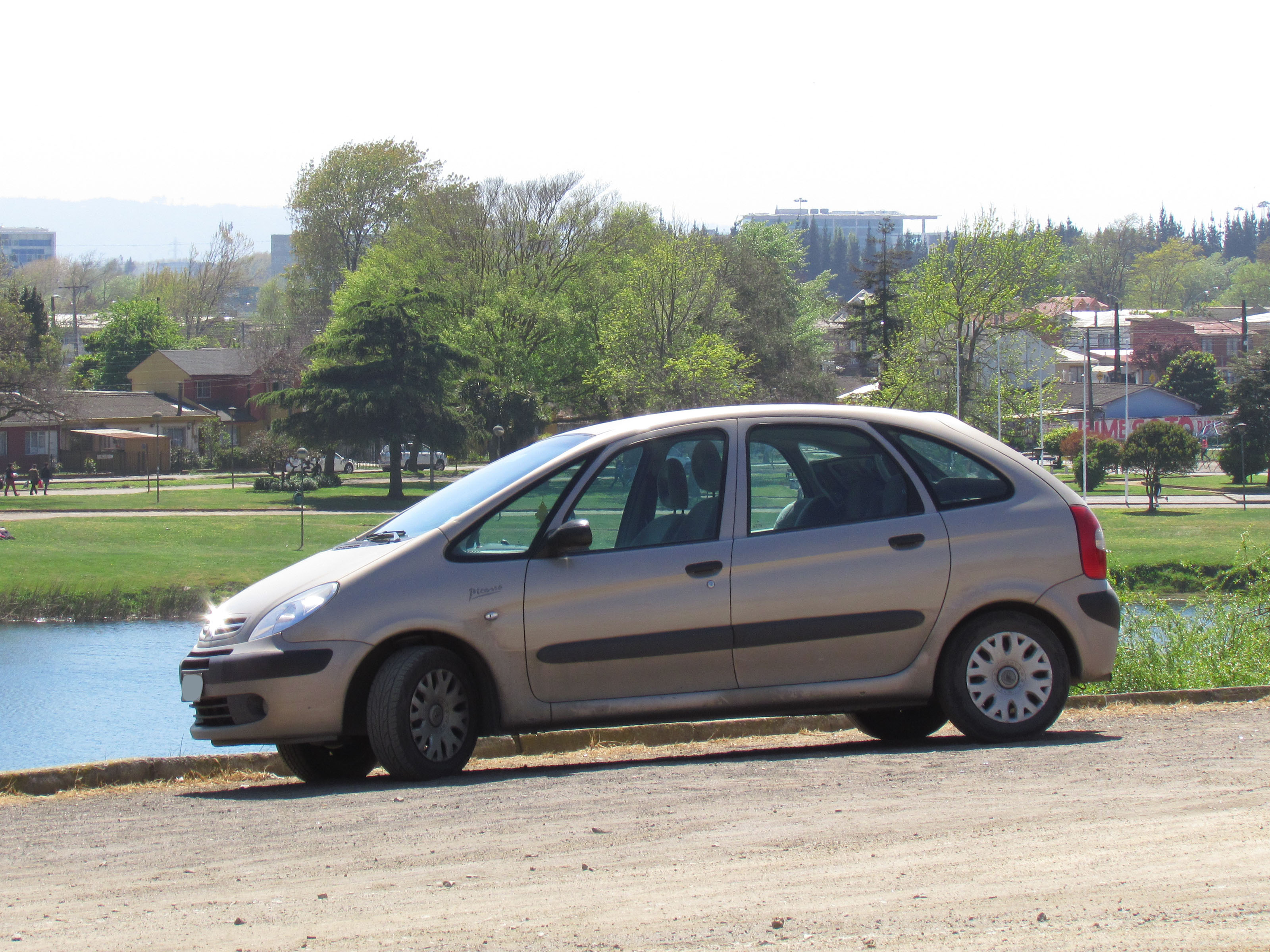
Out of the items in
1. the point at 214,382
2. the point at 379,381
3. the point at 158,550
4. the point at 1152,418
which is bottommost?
the point at 158,550

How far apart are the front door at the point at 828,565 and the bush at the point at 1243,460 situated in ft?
202

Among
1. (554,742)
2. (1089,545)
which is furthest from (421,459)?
(1089,545)

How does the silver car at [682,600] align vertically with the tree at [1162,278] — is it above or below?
below

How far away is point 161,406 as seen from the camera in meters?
89.4

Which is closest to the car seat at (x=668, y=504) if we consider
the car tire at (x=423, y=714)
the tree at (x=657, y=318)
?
the car tire at (x=423, y=714)

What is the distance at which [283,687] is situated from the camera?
611 centimetres

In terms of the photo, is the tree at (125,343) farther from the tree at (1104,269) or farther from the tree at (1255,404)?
the tree at (1104,269)

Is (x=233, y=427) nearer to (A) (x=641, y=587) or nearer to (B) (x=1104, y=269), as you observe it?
(A) (x=641, y=587)

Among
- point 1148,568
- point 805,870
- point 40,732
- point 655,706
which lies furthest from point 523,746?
point 1148,568

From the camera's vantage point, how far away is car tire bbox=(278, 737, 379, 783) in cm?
690

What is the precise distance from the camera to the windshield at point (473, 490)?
6660 mm

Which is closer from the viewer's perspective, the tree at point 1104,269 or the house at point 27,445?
the house at point 27,445

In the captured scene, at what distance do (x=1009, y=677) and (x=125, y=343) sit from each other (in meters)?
110

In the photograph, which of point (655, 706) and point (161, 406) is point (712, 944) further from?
point (161, 406)
